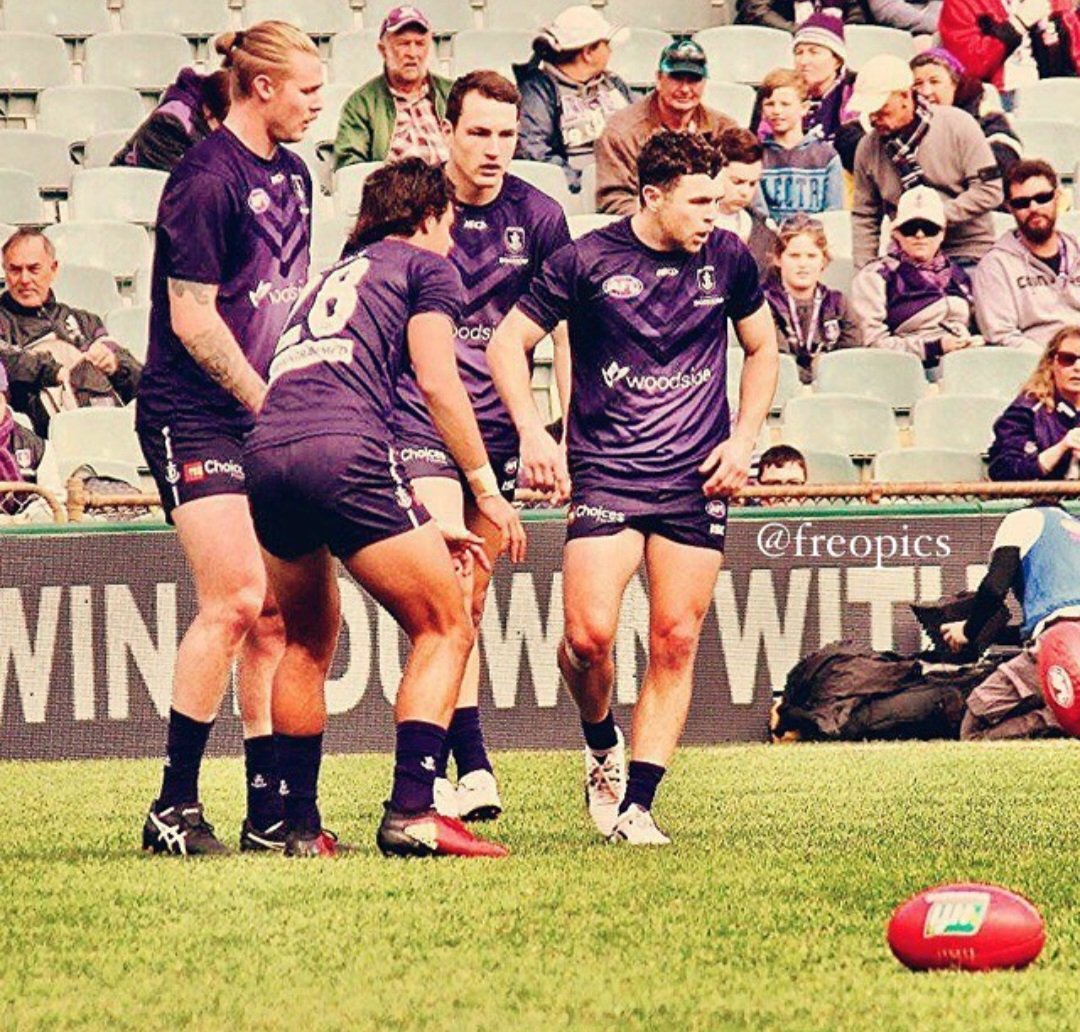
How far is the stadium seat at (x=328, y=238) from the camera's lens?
1516cm

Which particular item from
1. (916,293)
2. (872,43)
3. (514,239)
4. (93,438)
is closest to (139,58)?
(93,438)

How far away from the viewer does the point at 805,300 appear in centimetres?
1460

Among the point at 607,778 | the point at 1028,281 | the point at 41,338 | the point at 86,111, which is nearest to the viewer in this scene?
the point at 607,778

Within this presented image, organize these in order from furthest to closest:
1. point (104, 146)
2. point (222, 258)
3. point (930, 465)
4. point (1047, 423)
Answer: point (104, 146), point (930, 465), point (1047, 423), point (222, 258)

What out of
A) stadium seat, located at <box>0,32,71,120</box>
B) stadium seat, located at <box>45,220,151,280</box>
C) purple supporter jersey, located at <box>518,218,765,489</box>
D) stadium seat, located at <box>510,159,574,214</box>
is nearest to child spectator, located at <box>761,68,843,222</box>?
Answer: stadium seat, located at <box>510,159,574,214</box>

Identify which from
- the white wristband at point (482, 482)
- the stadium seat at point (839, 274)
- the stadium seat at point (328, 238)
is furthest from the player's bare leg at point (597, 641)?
the stadium seat at point (839, 274)

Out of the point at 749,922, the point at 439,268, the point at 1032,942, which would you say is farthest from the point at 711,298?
the point at 1032,942

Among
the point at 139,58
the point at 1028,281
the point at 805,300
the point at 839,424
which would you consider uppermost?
the point at 139,58

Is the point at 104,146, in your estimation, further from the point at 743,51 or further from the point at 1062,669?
the point at 1062,669

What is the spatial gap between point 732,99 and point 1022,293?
2868 mm

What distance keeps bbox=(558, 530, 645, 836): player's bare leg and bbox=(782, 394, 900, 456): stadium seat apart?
18.9ft

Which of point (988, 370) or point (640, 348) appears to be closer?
point (640, 348)

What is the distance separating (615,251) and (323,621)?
1.62 m

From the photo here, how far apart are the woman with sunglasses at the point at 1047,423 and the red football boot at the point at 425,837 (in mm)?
6186
